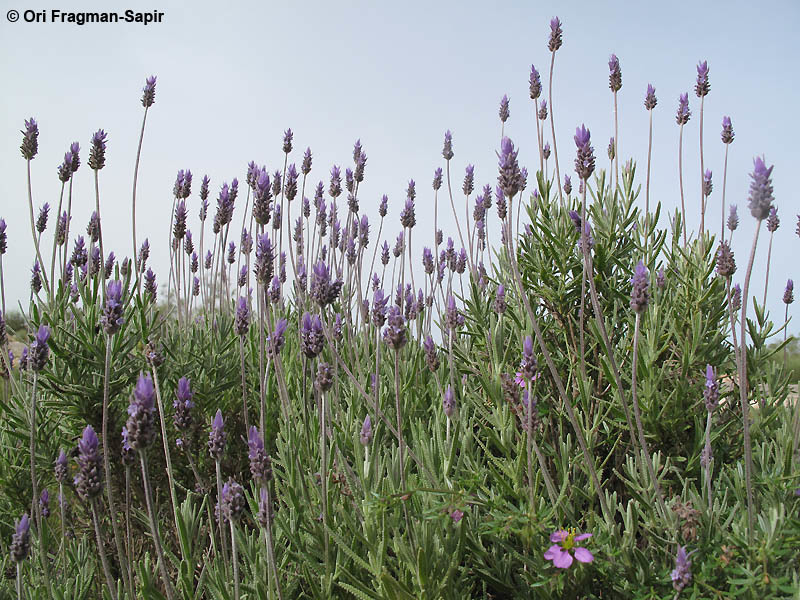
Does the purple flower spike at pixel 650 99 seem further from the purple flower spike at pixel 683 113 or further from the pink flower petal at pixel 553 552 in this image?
the pink flower petal at pixel 553 552

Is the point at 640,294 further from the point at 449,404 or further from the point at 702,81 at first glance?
the point at 702,81

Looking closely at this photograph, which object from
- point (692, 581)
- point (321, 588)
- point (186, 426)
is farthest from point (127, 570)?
point (692, 581)

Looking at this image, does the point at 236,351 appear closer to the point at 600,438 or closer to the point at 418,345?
the point at 418,345

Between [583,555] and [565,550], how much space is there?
0.22 ft

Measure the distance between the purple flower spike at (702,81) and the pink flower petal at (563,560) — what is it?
231 cm

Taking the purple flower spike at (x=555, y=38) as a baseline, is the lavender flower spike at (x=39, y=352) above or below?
below

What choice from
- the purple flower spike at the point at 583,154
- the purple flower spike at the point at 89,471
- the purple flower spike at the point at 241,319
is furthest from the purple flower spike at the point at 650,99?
the purple flower spike at the point at 89,471

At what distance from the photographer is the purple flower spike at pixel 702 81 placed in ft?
8.72

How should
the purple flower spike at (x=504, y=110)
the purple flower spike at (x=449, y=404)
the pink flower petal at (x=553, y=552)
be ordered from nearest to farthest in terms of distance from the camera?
the pink flower petal at (x=553, y=552) < the purple flower spike at (x=449, y=404) < the purple flower spike at (x=504, y=110)

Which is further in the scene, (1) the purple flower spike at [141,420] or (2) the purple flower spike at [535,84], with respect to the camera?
(2) the purple flower spike at [535,84]

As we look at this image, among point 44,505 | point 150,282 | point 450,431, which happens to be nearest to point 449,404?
point 450,431

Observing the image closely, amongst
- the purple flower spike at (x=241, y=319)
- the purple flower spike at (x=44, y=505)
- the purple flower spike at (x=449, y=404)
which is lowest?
the purple flower spike at (x=44, y=505)

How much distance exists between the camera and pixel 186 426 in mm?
1562

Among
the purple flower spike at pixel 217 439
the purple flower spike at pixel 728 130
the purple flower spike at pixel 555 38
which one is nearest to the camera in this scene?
the purple flower spike at pixel 217 439
